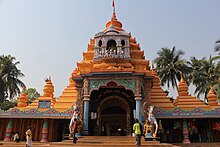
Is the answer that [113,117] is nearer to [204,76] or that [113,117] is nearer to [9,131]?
[9,131]

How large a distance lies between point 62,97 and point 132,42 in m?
8.68

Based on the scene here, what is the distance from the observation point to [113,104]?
19781 millimetres

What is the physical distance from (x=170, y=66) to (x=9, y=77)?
80.6 ft

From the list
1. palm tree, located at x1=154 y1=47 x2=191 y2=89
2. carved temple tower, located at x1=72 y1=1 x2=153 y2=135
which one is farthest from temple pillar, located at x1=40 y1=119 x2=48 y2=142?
palm tree, located at x1=154 y1=47 x2=191 y2=89

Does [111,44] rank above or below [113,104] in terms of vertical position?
above

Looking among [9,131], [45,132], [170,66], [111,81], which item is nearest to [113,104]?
[111,81]

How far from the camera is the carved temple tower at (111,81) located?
15602mm

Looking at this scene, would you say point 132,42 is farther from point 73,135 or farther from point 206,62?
point 206,62

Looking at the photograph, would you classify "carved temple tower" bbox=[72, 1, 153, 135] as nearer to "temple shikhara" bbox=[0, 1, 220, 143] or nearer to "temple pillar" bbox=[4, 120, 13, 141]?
"temple shikhara" bbox=[0, 1, 220, 143]

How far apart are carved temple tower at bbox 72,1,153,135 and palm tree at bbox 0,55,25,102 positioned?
1643 cm

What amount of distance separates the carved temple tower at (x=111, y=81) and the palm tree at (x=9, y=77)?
16.4m

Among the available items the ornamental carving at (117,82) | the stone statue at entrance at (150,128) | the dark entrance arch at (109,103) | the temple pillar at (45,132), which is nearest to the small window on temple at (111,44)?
the dark entrance arch at (109,103)

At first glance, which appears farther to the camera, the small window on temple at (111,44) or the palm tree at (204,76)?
the palm tree at (204,76)

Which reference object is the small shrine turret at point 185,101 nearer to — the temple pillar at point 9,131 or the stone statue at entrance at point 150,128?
the stone statue at entrance at point 150,128
